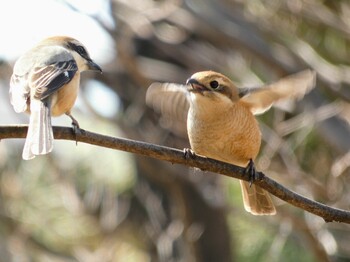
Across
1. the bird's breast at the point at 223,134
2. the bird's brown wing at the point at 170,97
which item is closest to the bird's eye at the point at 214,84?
the bird's breast at the point at 223,134

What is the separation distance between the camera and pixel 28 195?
9.76 metres

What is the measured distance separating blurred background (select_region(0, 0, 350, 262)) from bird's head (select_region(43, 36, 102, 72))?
168cm

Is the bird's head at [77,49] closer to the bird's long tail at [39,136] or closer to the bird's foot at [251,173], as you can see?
the bird's long tail at [39,136]

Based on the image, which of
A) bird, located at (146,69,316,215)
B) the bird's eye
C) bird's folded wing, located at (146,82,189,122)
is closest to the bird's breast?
bird, located at (146,69,316,215)

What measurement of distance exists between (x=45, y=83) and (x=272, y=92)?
1170 millimetres

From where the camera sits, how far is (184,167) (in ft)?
25.7

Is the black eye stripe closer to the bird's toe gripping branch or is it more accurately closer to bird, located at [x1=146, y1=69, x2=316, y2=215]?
bird, located at [x1=146, y1=69, x2=316, y2=215]

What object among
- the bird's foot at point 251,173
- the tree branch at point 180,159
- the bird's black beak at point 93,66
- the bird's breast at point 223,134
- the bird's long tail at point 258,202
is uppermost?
the tree branch at point 180,159

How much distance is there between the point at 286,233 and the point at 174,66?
2.69 metres

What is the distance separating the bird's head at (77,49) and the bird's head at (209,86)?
65 centimetres

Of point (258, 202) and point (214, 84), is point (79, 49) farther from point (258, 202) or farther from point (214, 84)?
point (258, 202)

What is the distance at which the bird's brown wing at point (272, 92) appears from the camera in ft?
15.9

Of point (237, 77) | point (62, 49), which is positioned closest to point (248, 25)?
point (237, 77)

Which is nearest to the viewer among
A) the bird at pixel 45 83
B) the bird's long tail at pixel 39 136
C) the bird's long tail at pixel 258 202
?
the bird's long tail at pixel 39 136
